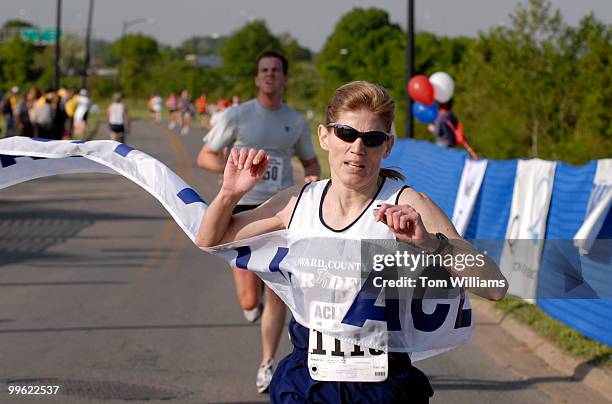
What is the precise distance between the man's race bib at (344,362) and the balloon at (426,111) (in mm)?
16036

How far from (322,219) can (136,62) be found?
119978 mm

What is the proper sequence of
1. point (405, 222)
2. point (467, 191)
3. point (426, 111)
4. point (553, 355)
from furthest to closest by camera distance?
point (426, 111), point (467, 191), point (553, 355), point (405, 222)

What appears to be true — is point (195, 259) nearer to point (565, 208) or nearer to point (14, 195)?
point (565, 208)

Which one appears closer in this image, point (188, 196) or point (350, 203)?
point (350, 203)

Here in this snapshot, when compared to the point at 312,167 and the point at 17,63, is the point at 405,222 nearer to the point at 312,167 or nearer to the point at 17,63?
the point at 312,167

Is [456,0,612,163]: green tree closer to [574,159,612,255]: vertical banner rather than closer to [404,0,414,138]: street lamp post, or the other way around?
[404,0,414,138]: street lamp post

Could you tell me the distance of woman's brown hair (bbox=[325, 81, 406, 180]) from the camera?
4.13m

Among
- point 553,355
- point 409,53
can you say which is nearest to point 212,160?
point 553,355

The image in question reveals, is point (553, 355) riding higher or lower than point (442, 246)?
lower

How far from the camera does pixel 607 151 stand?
19391mm

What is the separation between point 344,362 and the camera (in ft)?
13.6

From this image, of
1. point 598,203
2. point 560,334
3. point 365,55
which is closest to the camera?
point 598,203

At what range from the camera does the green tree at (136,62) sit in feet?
382

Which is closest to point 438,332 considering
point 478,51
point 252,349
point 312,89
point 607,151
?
point 252,349
